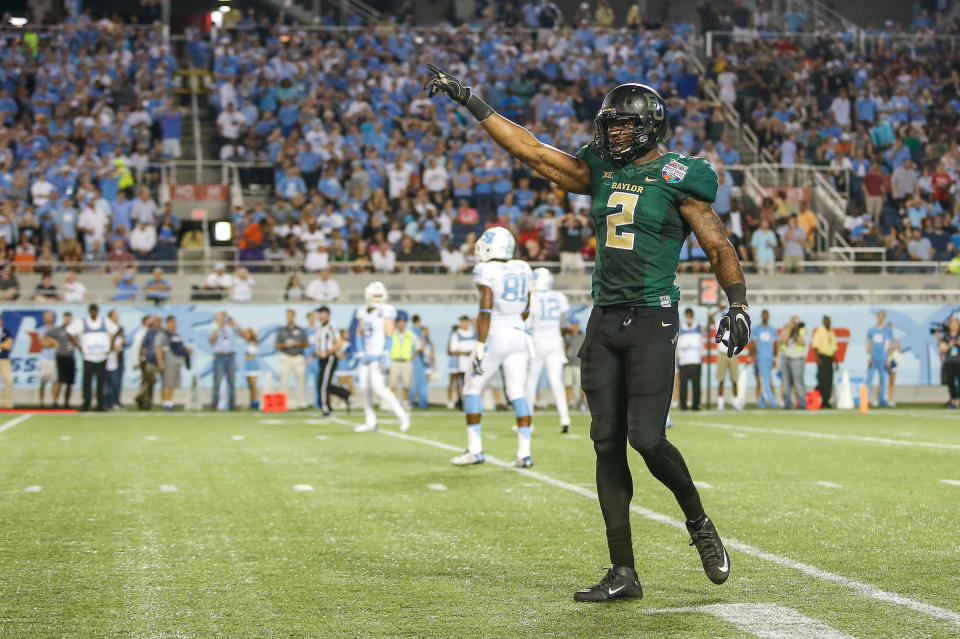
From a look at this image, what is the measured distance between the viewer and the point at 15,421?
18203mm

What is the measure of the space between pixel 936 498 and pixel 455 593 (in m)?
4.73

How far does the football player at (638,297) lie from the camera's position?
5352mm

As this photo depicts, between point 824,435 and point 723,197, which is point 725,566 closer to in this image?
point 824,435

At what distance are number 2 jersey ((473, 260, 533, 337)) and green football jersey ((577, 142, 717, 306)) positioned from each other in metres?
5.92

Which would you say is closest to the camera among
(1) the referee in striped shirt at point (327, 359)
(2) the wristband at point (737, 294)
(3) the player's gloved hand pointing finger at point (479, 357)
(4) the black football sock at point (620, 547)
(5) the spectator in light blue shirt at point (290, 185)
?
(2) the wristband at point (737, 294)

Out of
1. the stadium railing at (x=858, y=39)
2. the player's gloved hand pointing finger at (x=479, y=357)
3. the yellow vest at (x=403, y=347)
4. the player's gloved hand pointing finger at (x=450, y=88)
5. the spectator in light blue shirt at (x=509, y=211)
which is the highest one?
the stadium railing at (x=858, y=39)

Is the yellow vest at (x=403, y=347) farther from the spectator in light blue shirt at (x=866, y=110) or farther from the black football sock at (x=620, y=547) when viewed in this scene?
the black football sock at (x=620, y=547)

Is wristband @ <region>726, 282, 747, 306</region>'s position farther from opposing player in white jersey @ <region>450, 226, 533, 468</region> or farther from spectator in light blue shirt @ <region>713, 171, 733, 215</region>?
spectator in light blue shirt @ <region>713, 171, 733, 215</region>

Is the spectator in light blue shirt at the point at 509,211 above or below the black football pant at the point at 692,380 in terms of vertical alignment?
above

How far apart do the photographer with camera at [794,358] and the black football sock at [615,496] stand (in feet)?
59.0

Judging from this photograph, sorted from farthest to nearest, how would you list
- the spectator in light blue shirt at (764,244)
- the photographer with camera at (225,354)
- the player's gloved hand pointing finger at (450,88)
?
1. the spectator in light blue shirt at (764,244)
2. the photographer with camera at (225,354)
3. the player's gloved hand pointing finger at (450,88)

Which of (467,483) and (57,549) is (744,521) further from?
(57,549)

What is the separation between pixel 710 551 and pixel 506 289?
644cm

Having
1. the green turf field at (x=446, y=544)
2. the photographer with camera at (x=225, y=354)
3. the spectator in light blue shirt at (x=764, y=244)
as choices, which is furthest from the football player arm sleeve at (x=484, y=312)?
the spectator in light blue shirt at (x=764, y=244)
